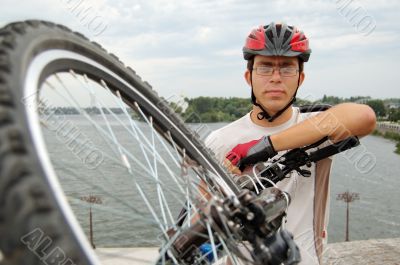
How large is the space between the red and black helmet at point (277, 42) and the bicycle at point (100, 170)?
2.14ft

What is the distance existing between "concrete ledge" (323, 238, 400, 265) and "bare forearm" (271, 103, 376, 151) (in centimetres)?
443

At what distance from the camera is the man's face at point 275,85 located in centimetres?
254

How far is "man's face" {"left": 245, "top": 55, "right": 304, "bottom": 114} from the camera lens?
2.54 m

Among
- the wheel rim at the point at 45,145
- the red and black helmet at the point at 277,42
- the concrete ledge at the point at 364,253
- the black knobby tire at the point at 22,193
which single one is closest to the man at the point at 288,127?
the red and black helmet at the point at 277,42

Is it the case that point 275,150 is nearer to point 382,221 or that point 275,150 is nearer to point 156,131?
point 156,131

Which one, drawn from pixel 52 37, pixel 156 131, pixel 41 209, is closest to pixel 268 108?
pixel 156 131

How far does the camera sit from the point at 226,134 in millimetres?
2674

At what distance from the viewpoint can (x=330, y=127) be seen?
2.23 meters

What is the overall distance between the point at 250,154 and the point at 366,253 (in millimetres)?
5779

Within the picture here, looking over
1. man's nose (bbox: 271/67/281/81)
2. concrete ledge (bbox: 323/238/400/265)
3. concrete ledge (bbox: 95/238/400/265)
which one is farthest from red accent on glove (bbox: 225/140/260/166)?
concrete ledge (bbox: 323/238/400/265)

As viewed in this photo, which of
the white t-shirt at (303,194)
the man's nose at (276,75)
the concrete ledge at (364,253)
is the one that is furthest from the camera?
the concrete ledge at (364,253)

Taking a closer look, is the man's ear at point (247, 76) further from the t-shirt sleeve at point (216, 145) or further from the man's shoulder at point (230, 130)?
the t-shirt sleeve at point (216, 145)

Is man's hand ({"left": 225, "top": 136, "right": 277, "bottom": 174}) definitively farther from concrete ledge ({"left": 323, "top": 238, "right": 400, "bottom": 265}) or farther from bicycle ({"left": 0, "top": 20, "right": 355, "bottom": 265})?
concrete ledge ({"left": 323, "top": 238, "right": 400, "bottom": 265})

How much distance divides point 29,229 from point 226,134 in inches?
80.6
